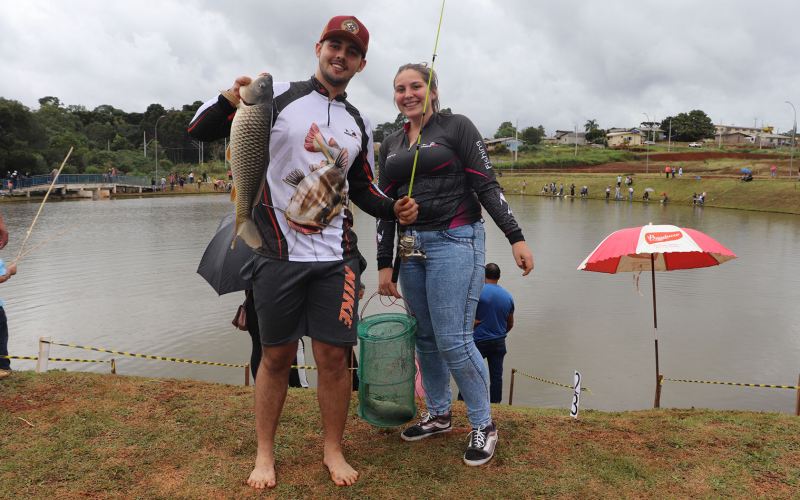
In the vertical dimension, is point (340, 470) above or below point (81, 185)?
below

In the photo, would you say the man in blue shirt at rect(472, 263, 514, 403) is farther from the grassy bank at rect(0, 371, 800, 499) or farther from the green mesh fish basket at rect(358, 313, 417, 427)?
the green mesh fish basket at rect(358, 313, 417, 427)

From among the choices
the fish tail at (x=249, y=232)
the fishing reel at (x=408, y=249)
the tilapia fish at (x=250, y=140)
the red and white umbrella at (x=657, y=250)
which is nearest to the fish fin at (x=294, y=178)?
the tilapia fish at (x=250, y=140)

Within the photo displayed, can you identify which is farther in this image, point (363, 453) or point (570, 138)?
point (570, 138)

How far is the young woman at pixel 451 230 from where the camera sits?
2.91m

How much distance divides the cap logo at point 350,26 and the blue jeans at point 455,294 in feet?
3.70

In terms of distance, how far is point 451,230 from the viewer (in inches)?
116

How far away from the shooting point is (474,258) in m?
2.96

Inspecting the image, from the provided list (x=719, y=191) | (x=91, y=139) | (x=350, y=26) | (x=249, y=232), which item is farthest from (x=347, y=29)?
(x=91, y=139)

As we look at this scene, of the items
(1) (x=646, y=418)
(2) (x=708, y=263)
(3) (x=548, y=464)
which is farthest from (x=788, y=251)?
(3) (x=548, y=464)

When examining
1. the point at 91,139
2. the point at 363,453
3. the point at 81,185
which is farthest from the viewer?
the point at 91,139

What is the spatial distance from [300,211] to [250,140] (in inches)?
15.9

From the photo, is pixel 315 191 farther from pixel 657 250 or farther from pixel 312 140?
pixel 657 250

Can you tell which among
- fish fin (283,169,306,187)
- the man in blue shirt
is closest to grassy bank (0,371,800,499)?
fish fin (283,169,306,187)

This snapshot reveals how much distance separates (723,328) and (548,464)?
7965 mm
